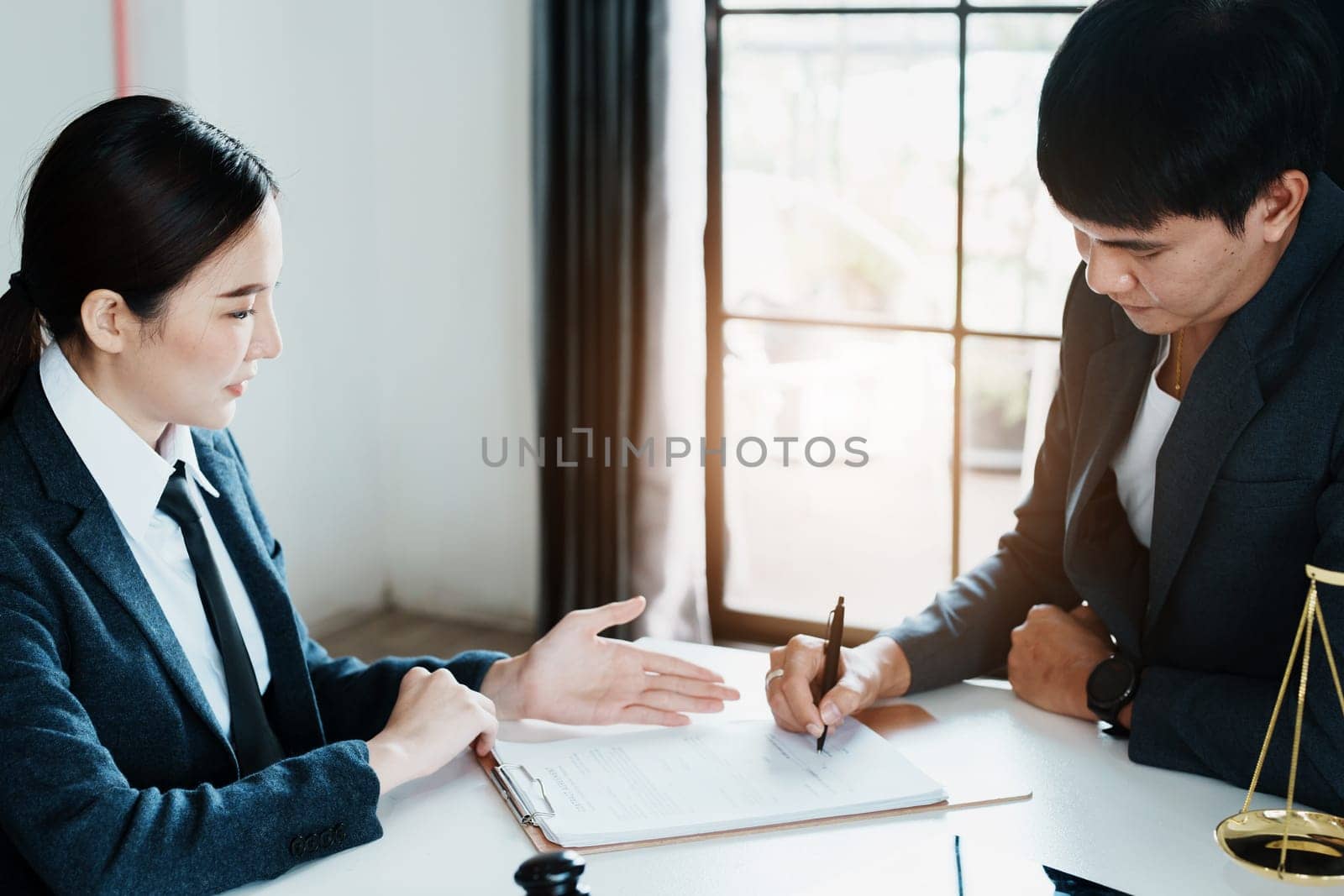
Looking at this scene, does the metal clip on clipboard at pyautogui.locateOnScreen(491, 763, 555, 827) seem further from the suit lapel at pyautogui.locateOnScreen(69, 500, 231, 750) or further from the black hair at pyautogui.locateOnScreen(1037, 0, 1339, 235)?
the black hair at pyautogui.locateOnScreen(1037, 0, 1339, 235)

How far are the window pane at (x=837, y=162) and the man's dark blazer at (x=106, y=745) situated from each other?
236cm

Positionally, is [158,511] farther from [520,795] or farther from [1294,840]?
[1294,840]

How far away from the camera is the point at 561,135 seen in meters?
3.47

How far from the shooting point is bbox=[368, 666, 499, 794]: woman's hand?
1282mm

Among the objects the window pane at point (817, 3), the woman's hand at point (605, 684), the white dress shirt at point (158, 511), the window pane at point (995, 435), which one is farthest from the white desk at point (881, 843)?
the window pane at point (995, 435)

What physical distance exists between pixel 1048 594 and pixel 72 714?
117 cm

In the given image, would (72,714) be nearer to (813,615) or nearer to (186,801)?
(186,801)

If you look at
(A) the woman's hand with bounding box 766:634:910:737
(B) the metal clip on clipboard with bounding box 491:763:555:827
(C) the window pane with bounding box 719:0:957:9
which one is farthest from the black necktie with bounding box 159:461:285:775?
(C) the window pane with bounding box 719:0:957:9

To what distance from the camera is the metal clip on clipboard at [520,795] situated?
1236 millimetres

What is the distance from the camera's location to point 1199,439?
1.39 m

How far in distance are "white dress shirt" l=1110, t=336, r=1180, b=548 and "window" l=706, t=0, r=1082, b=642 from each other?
1794mm

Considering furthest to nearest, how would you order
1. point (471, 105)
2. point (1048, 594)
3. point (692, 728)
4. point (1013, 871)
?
point (471, 105) < point (1048, 594) < point (692, 728) < point (1013, 871)

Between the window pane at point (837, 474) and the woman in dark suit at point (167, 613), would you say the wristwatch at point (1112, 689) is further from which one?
the window pane at point (837, 474)

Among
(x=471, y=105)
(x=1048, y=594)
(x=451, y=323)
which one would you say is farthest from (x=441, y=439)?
(x=1048, y=594)
